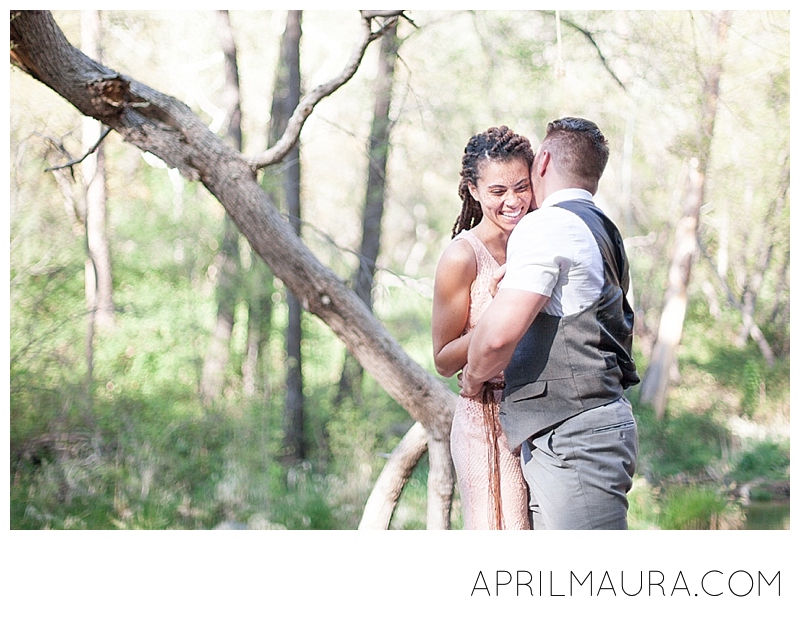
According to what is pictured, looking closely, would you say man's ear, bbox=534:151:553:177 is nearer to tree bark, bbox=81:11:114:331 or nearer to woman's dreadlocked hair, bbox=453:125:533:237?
woman's dreadlocked hair, bbox=453:125:533:237

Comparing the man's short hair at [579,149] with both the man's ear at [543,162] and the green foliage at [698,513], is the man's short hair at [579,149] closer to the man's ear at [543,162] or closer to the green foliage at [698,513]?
the man's ear at [543,162]

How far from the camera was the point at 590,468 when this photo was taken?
1.75 metres

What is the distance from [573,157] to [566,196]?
0.11m

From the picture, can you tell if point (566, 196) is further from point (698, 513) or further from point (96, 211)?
point (96, 211)

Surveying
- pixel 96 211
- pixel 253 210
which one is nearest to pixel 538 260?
pixel 253 210

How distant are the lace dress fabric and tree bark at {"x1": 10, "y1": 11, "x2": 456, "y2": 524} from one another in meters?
0.70

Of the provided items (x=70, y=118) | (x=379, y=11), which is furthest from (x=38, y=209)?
(x=379, y=11)

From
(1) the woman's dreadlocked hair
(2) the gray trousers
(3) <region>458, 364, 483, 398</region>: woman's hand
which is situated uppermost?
(1) the woman's dreadlocked hair

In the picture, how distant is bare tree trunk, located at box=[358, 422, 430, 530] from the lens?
2822mm

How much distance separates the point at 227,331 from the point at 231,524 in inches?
83.0

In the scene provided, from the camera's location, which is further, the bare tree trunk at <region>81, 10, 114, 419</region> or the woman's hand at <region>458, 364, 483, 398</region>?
the bare tree trunk at <region>81, 10, 114, 419</region>

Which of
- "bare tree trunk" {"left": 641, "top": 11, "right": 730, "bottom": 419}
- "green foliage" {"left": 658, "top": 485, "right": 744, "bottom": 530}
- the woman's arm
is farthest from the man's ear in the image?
"bare tree trunk" {"left": 641, "top": 11, "right": 730, "bottom": 419}

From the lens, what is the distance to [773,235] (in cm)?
770

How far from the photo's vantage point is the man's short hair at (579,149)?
1798 mm
